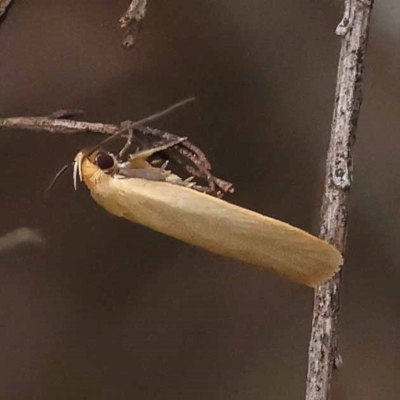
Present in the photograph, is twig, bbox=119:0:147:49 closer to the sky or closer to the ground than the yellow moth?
closer to the sky

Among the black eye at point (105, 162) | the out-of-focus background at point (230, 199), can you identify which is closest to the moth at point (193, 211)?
the black eye at point (105, 162)

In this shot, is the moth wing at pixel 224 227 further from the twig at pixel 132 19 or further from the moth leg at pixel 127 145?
the twig at pixel 132 19

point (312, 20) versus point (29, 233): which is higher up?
point (312, 20)

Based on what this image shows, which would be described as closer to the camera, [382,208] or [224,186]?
[224,186]

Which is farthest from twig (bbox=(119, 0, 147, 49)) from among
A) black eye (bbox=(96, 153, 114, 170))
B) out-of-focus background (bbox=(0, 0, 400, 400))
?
black eye (bbox=(96, 153, 114, 170))

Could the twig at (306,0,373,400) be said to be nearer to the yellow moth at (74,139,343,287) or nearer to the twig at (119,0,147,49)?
the yellow moth at (74,139,343,287)

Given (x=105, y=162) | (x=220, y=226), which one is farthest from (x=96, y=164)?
(x=220, y=226)

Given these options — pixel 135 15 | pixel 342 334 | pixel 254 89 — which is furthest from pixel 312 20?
pixel 342 334

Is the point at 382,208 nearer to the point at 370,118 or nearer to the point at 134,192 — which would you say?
the point at 370,118
